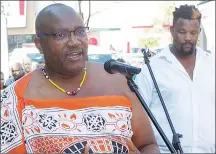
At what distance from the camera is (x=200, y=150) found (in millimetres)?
2869

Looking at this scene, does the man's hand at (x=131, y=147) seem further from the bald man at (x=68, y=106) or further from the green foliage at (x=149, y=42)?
the green foliage at (x=149, y=42)

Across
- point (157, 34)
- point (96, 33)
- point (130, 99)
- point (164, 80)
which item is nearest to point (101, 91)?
point (130, 99)

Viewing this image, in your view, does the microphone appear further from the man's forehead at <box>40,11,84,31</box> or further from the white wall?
the white wall

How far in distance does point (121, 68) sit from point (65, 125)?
1.18ft

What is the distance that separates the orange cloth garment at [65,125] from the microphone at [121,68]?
0.22 meters

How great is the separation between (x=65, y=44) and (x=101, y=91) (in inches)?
10.2

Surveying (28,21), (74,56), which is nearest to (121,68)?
(74,56)

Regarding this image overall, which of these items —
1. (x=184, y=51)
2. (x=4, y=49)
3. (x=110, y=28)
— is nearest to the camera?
(x=184, y=51)

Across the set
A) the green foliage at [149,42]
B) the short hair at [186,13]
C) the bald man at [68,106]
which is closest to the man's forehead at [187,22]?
the short hair at [186,13]

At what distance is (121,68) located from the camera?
5.26 feet

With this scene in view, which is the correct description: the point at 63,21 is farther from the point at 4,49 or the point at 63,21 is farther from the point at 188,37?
the point at 4,49

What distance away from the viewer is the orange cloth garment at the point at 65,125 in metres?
1.74

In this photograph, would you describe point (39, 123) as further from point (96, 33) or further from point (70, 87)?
point (96, 33)

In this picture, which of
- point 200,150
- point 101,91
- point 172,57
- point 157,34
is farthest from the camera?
point 157,34
